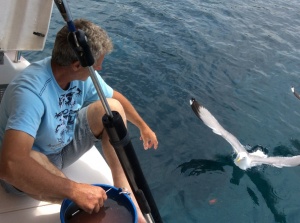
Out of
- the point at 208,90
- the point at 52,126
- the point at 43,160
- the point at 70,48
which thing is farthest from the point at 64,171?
the point at 208,90

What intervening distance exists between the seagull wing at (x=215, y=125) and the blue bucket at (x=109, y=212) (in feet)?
8.82

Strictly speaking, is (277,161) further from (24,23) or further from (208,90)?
(24,23)

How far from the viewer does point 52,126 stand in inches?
94.3

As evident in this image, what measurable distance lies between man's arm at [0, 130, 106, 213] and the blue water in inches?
69.7

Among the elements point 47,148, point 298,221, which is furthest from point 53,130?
point 298,221

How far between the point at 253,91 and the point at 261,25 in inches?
132

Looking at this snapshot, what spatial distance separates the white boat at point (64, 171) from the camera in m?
2.40

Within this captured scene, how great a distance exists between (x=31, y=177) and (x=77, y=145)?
2.42 feet

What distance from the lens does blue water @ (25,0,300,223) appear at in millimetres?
4133

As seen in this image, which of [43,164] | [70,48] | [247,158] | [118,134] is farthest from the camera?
[247,158]

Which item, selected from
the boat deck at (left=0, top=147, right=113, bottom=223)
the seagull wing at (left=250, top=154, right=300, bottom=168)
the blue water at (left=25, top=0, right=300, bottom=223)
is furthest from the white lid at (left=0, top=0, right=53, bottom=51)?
the seagull wing at (left=250, top=154, right=300, bottom=168)

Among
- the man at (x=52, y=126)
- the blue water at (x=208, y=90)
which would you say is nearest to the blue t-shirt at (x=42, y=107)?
the man at (x=52, y=126)

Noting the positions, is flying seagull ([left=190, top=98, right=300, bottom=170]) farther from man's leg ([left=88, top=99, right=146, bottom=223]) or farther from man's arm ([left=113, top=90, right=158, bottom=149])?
man's leg ([left=88, top=99, right=146, bottom=223])

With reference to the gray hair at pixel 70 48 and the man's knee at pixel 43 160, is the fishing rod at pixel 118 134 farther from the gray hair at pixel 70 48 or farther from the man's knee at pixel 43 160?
the man's knee at pixel 43 160
